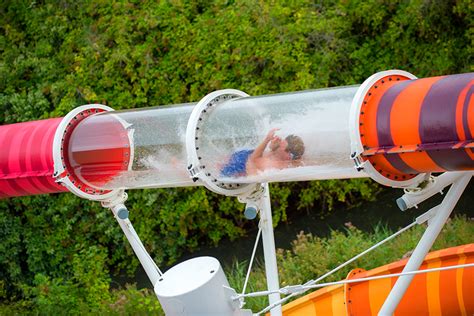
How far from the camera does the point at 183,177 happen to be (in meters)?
6.40

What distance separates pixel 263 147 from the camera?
232 inches

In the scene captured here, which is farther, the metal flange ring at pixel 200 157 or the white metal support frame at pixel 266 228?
the white metal support frame at pixel 266 228

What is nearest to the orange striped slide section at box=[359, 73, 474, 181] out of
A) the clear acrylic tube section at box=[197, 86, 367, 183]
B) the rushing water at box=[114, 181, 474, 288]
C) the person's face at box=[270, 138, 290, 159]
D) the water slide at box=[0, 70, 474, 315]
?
the water slide at box=[0, 70, 474, 315]

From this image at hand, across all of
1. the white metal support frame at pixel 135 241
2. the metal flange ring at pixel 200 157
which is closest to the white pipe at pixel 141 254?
the white metal support frame at pixel 135 241

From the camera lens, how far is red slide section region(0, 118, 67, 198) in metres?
Result: 7.20

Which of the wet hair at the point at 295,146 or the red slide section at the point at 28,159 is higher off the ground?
the wet hair at the point at 295,146

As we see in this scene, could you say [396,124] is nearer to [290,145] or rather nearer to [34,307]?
[290,145]

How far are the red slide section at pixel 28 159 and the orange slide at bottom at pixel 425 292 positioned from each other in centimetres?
249

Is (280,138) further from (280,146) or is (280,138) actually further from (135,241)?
(135,241)

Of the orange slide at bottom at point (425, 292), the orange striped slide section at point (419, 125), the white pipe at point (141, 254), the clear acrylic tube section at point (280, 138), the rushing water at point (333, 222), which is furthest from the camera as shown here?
the rushing water at point (333, 222)

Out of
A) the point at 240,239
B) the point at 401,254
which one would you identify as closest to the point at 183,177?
the point at 401,254

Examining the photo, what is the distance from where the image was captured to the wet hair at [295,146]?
572 cm

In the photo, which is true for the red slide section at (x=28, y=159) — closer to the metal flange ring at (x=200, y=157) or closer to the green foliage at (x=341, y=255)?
the metal flange ring at (x=200, y=157)

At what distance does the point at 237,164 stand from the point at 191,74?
22.1 feet
